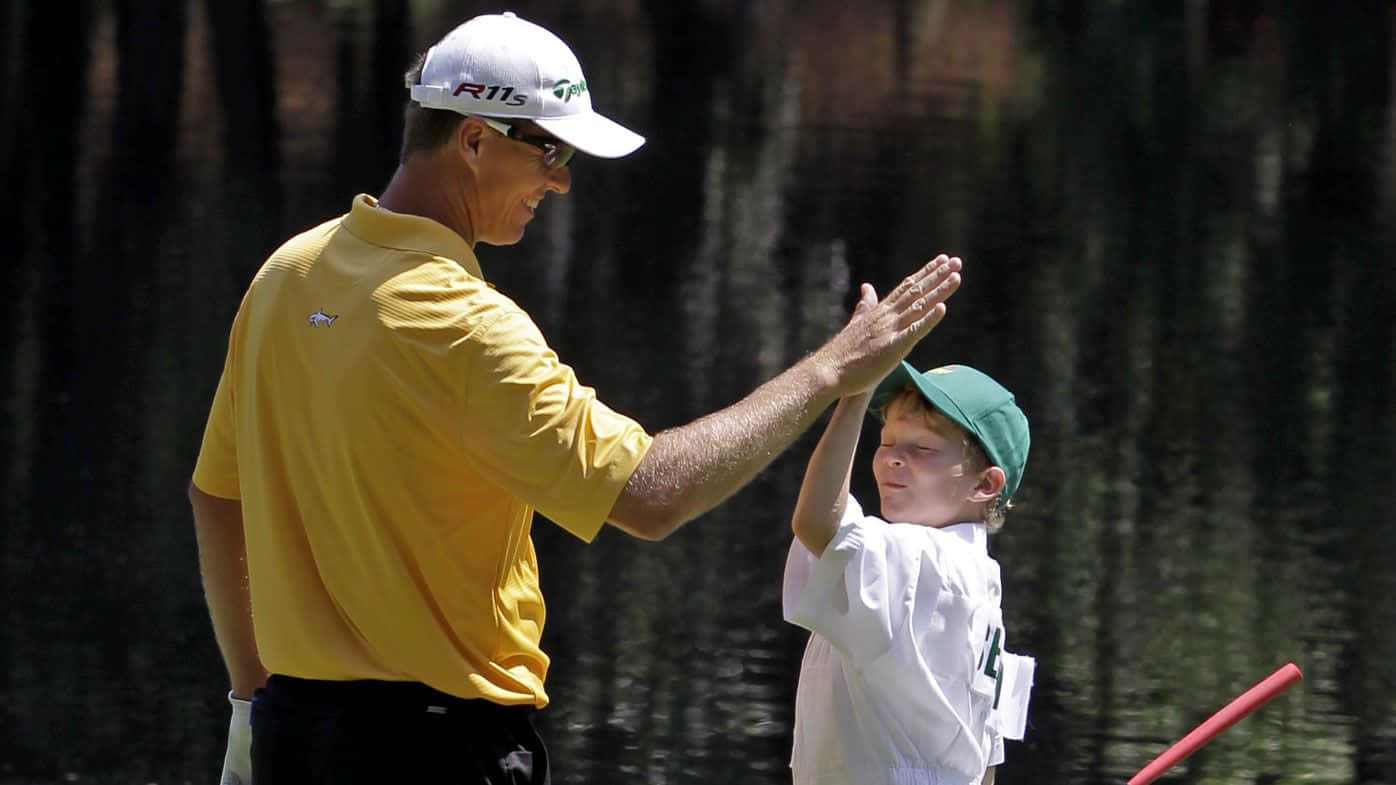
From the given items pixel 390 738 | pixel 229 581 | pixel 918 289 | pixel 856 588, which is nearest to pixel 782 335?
pixel 229 581

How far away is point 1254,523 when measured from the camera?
8.81 m

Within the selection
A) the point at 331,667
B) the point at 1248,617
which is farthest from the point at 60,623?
the point at 331,667

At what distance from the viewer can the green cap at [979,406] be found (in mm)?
3381

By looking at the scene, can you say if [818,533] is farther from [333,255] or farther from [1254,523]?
[1254,523]

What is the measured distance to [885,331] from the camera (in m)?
2.99

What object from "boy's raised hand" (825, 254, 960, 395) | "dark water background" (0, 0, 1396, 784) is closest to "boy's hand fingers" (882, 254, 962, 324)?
"boy's raised hand" (825, 254, 960, 395)

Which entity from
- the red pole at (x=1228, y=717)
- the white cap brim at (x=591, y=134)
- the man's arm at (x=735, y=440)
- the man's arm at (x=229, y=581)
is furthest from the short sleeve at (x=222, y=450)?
the red pole at (x=1228, y=717)

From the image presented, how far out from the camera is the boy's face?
11.2 ft

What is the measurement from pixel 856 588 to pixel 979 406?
0.42 metres

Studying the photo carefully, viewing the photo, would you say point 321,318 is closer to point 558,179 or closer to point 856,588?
point 558,179

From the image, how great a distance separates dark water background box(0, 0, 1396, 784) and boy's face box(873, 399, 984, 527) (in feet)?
10.2

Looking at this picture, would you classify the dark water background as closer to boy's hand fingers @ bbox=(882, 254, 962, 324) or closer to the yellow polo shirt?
the yellow polo shirt

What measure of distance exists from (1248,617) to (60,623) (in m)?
4.24

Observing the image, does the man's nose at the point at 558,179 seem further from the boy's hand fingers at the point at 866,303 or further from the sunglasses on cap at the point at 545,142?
the boy's hand fingers at the point at 866,303
